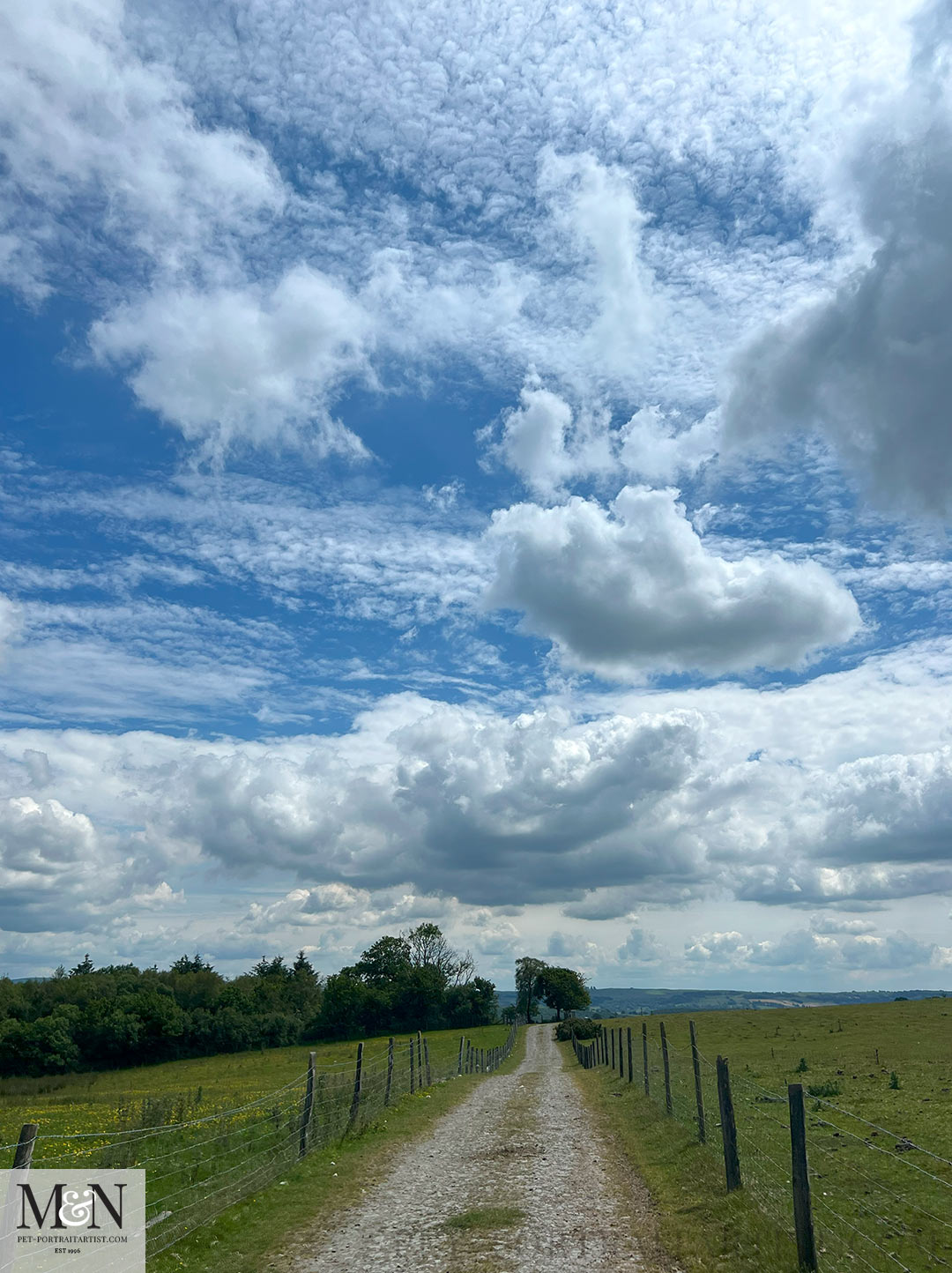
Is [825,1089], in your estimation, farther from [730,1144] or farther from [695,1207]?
[695,1207]

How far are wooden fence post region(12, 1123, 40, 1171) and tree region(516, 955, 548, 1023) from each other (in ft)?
500

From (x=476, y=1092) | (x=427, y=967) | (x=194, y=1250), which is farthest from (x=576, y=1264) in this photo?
(x=427, y=967)

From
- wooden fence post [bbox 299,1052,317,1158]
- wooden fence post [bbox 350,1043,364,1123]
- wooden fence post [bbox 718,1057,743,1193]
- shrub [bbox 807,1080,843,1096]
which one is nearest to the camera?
wooden fence post [bbox 718,1057,743,1193]

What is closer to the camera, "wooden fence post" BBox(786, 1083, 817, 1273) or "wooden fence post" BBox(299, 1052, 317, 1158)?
"wooden fence post" BBox(786, 1083, 817, 1273)

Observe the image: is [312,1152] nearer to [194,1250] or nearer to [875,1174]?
[194,1250]

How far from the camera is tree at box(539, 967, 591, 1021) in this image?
146 metres

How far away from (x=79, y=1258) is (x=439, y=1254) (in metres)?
4.07

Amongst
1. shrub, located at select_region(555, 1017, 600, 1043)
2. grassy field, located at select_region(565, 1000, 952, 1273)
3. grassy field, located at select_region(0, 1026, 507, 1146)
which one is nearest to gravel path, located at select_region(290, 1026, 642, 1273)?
grassy field, located at select_region(565, 1000, 952, 1273)

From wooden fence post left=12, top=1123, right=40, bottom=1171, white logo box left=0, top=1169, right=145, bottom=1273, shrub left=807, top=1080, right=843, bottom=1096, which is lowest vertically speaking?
shrub left=807, top=1080, right=843, bottom=1096

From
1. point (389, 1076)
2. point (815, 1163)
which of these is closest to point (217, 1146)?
point (389, 1076)

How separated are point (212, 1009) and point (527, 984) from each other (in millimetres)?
67436

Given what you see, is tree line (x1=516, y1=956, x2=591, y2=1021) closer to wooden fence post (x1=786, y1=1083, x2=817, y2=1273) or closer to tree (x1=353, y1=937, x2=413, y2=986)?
tree (x1=353, y1=937, x2=413, y2=986)

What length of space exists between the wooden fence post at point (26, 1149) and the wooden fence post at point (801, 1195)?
7.43 meters

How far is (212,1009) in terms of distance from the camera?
10338 cm
